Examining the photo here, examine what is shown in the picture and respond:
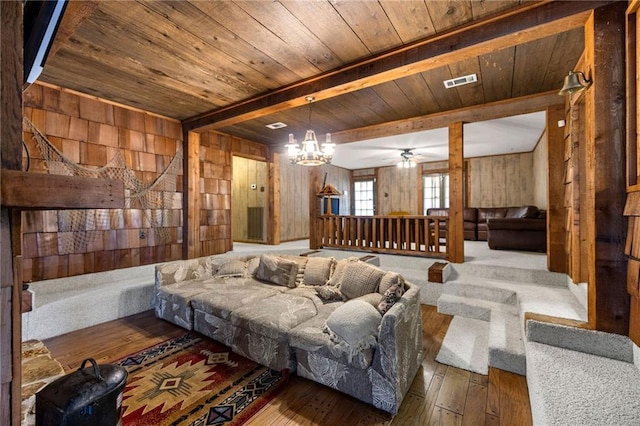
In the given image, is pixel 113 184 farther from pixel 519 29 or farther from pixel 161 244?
pixel 161 244

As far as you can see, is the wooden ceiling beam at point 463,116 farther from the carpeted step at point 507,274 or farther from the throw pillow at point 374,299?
the throw pillow at point 374,299

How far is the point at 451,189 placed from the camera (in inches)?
168

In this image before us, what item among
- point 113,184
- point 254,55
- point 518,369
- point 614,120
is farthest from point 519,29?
point 113,184

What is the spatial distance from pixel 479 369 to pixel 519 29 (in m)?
2.64

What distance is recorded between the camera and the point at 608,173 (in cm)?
193

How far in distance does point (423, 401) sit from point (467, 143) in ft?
19.0

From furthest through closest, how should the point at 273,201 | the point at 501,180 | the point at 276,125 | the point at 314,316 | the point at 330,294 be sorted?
the point at 501,180 < the point at 273,201 < the point at 276,125 < the point at 330,294 < the point at 314,316

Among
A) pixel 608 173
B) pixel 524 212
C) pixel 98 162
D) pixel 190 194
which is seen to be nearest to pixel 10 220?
pixel 608 173

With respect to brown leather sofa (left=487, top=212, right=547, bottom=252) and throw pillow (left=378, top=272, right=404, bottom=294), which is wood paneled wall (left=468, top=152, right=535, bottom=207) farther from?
throw pillow (left=378, top=272, right=404, bottom=294)

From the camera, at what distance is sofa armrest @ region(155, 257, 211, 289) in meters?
3.44

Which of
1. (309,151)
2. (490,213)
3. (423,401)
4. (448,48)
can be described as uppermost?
(448,48)

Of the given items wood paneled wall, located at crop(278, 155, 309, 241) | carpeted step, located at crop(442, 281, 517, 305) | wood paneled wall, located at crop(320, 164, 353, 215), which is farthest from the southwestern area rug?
wood paneled wall, located at crop(320, 164, 353, 215)

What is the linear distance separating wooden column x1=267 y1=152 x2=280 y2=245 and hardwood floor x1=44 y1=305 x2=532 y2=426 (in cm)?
363

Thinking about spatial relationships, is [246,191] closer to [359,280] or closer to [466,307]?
[359,280]
